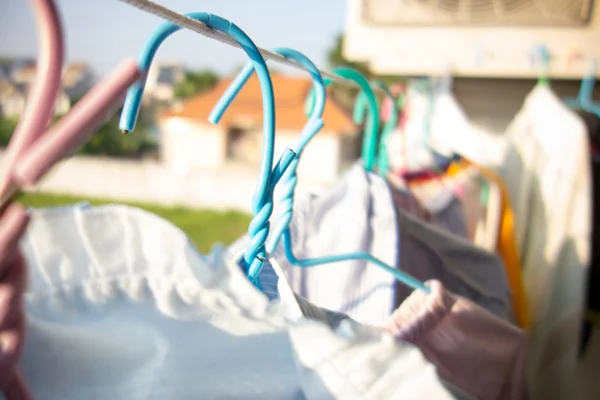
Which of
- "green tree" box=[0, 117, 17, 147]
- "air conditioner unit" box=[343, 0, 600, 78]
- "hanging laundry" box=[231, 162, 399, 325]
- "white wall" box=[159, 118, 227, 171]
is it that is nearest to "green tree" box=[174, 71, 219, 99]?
"white wall" box=[159, 118, 227, 171]

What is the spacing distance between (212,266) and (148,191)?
5.21m

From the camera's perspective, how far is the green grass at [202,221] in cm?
382

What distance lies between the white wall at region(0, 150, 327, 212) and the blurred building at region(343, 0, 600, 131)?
11.4 ft

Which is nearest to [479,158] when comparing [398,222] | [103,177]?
[398,222]

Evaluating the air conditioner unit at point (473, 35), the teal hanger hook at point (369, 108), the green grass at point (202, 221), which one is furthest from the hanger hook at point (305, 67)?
the green grass at point (202, 221)

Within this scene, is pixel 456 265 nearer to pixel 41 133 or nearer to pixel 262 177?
pixel 262 177

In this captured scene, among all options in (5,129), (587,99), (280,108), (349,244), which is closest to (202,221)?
(280,108)

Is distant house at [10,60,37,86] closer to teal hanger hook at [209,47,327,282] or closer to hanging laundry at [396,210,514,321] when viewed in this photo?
teal hanger hook at [209,47,327,282]

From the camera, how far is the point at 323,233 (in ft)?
1.31

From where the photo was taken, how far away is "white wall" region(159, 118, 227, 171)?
239 inches

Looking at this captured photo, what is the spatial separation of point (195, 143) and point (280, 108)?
4.20 ft

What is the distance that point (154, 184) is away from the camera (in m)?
5.17

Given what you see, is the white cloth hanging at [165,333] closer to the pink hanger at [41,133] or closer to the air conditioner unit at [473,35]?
the pink hanger at [41,133]

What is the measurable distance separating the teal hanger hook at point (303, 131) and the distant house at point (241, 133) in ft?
16.7
